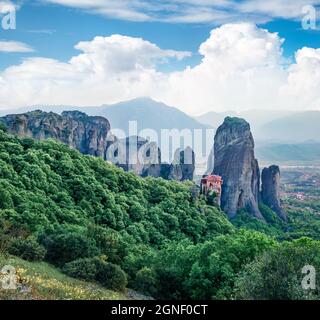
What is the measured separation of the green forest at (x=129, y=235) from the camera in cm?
1709

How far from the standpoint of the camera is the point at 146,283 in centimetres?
2131

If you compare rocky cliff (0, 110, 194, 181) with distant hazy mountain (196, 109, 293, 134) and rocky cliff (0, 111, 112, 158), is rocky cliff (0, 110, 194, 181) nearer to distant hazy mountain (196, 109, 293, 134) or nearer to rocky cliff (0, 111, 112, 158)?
rocky cliff (0, 111, 112, 158)

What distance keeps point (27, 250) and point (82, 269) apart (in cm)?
199

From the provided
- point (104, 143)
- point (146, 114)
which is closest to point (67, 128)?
point (104, 143)

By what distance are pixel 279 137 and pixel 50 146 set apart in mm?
37936

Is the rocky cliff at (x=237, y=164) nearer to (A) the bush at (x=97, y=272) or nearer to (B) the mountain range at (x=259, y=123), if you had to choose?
(B) the mountain range at (x=259, y=123)

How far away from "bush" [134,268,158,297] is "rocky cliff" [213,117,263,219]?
56.2m

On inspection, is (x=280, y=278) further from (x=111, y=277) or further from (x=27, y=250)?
(x=27, y=250)

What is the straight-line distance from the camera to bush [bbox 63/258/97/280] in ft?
58.7

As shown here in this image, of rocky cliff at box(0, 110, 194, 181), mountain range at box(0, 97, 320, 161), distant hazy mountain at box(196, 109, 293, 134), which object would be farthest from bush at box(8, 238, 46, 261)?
rocky cliff at box(0, 110, 194, 181)

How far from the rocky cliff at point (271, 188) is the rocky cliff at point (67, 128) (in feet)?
79.7
